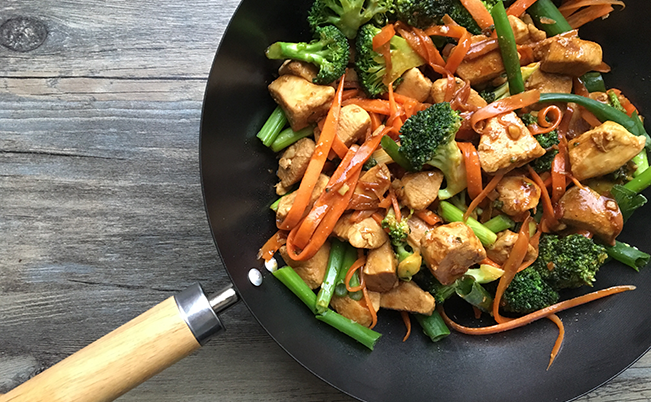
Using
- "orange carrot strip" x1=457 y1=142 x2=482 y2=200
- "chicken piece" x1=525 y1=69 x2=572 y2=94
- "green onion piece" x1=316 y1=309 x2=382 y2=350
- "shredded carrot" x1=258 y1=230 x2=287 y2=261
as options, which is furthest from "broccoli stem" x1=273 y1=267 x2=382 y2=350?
"chicken piece" x1=525 y1=69 x2=572 y2=94

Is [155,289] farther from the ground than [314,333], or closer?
closer

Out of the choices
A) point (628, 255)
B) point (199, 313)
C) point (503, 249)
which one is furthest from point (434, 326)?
point (199, 313)

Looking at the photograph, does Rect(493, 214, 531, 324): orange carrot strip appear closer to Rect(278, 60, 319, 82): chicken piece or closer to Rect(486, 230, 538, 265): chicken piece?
Rect(486, 230, 538, 265): chicken piece

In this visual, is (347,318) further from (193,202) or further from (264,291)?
(193,202)

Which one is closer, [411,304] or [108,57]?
[411,304]

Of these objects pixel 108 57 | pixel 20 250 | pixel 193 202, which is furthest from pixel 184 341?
pixel 108 57

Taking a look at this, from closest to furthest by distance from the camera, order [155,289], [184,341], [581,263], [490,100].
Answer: [184,341] < [581,263] < [490,100] < [155,289]

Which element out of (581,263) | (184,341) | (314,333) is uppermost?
(581,263)
